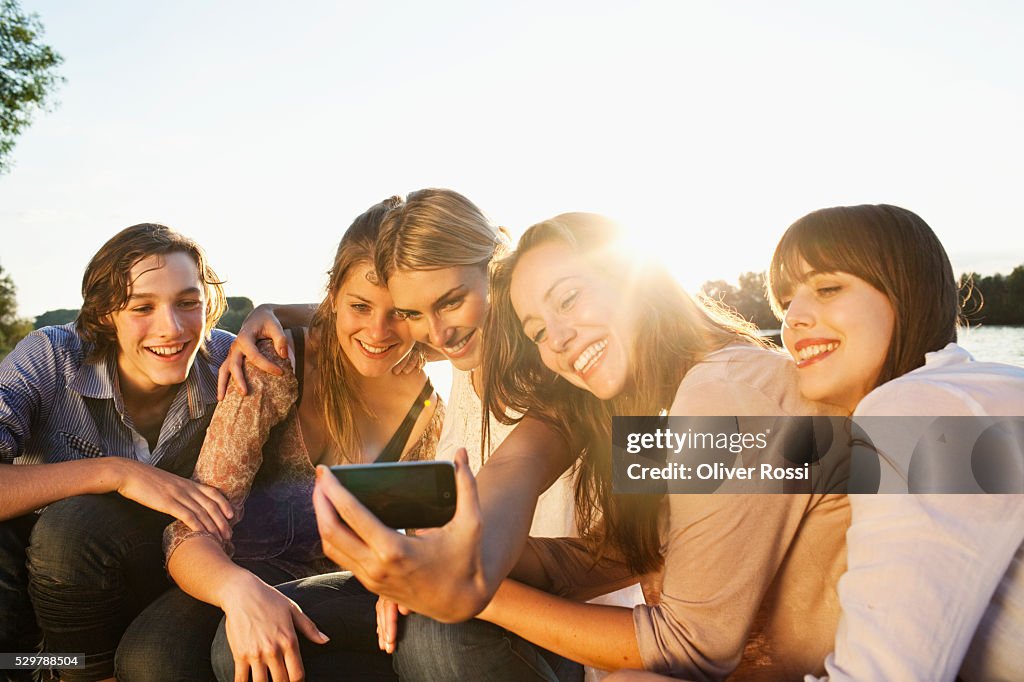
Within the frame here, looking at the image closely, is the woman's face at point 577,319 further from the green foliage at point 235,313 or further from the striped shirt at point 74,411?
the green foliage at point 235,313

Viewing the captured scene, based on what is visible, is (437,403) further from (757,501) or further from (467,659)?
(757,501)

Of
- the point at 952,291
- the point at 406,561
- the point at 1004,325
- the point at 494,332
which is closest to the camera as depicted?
the point at 406,561

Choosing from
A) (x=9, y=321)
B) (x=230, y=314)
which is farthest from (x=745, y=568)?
(x=9, y=321)

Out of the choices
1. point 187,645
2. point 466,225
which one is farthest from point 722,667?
point 466,225

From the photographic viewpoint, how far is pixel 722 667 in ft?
6.98

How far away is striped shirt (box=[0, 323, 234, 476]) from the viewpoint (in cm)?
356

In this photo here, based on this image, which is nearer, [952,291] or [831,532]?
[831,532]

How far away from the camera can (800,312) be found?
2600 millimetres

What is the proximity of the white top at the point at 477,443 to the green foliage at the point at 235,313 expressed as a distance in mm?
4691

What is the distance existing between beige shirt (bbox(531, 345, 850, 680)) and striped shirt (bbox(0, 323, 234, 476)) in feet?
8.30

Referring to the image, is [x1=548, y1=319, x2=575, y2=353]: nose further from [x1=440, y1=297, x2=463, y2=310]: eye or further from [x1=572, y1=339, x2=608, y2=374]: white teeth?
[x1=440, y1=297, x2=463, y2=310]: eye

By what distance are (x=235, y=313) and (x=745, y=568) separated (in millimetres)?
7220

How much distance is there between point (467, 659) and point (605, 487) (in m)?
0.74

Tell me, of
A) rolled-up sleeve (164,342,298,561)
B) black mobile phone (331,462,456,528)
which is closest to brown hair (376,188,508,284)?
rolled-up sleeve (164,342,298,561)
